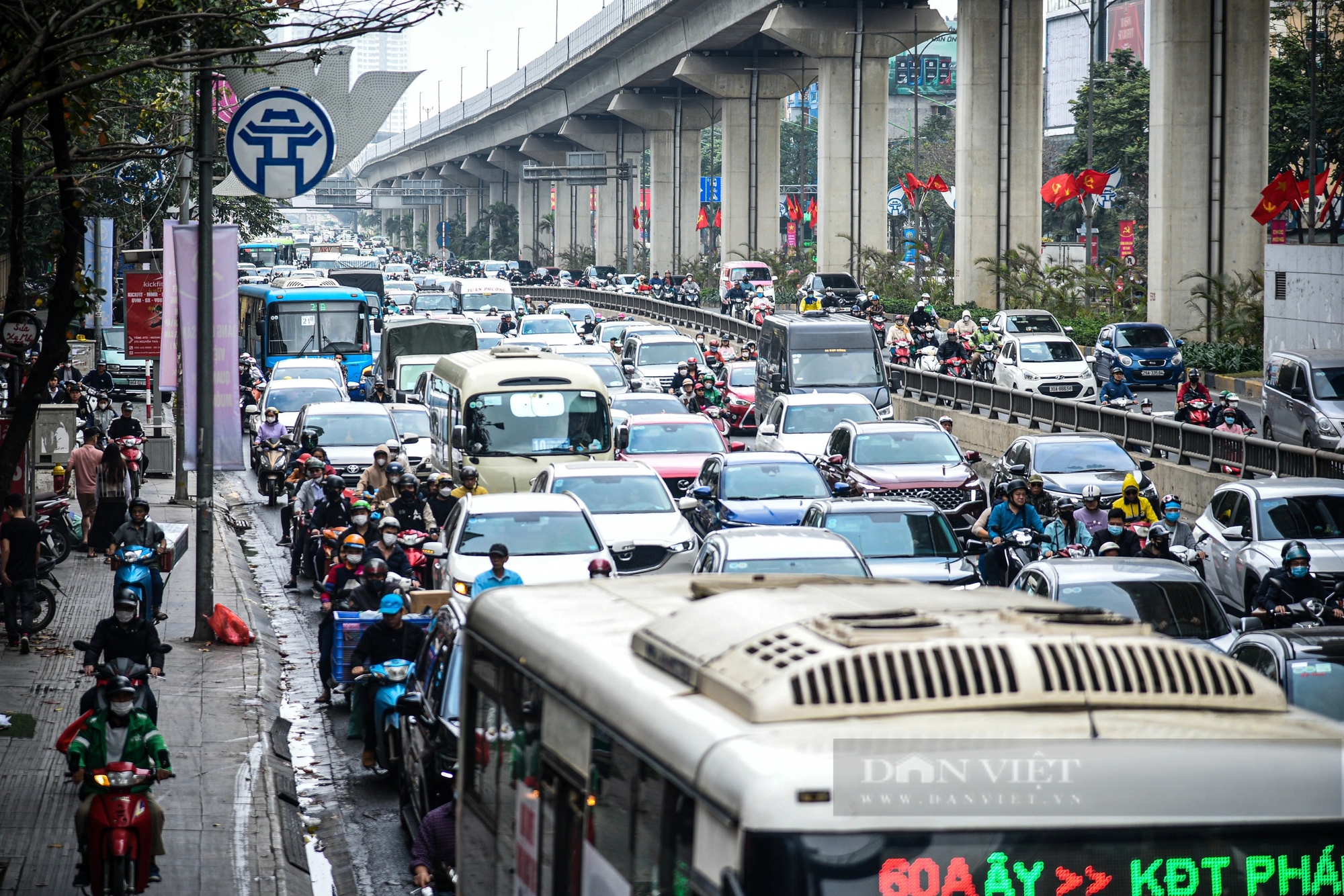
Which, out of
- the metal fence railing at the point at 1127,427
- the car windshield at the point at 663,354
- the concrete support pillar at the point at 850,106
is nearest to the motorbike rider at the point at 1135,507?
the metal fence railing at the point at 1127,427

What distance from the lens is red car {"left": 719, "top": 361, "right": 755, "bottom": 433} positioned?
35.0 metres

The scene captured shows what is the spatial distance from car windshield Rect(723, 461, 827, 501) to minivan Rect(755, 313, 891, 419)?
10149 millimetres

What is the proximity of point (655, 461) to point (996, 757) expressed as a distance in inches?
800

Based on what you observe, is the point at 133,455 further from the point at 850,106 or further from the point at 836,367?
the point at 850,106

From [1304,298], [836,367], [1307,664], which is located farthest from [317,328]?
[1307,664]

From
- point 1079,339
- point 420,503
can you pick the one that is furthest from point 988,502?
point 1079,339

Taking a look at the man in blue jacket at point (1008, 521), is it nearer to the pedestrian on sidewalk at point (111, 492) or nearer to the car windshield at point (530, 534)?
the car windshield at point (530, 534)

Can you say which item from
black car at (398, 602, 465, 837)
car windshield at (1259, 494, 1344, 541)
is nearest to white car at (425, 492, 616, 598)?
black car at (398, 602, 465, 837)

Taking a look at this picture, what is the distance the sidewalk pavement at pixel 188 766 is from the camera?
→ 9930 millimetres

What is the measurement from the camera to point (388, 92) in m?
31.9

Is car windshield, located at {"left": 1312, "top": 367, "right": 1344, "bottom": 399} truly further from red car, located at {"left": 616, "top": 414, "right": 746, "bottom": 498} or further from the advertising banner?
the advertising banner

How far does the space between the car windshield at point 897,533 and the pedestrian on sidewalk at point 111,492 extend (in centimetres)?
850

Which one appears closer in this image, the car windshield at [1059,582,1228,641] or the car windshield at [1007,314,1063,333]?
the car windshield at [1059,582,1228,641]

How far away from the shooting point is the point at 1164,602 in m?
12.5
